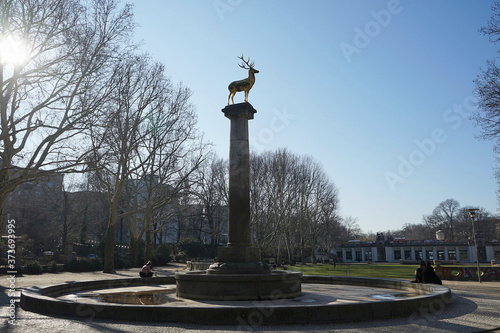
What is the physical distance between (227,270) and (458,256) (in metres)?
87.9

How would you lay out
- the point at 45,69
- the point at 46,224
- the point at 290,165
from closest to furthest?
the point at 45,69
the point at 290,165
the point at 46,224

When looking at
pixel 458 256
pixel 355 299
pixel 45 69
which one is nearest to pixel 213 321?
pixel 355 299

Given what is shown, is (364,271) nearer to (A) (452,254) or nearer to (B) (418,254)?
(B) (418,254)

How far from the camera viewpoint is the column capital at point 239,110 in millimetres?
14609

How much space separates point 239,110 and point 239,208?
142 inches

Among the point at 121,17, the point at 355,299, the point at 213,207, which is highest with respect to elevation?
the point at 121,17

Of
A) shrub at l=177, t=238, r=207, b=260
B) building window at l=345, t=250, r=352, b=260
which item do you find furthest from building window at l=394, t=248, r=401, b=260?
shrub at l=177, t=238, r=207, b=260

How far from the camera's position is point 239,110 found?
14.6 meters

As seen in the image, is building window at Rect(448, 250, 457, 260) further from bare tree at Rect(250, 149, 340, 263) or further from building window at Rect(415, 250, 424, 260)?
bare tree at Rect(250, 149, 340, 263)

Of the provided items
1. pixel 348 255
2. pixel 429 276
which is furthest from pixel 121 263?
pixel 348 255

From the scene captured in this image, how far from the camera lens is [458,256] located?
283 feet

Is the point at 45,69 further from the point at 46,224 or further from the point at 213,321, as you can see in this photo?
the point at 46,224

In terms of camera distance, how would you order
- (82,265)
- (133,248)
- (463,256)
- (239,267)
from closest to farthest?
(239,267)
(82,265)
(133,248)
(463,256)

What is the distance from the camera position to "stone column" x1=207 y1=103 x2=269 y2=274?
1324cm
